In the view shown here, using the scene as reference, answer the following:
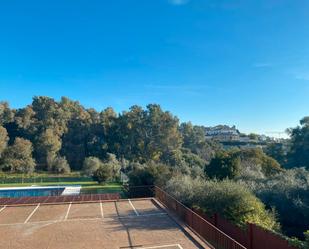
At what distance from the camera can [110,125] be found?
50.8 meters

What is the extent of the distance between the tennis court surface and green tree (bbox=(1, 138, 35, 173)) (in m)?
25.5

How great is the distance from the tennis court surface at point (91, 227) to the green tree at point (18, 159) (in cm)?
2547

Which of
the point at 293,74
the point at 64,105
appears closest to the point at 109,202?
the point at 293,74

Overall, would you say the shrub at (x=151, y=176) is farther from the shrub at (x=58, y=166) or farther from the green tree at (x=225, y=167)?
the shrub at (x=58, y=166)

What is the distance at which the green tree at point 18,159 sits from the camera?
132 feet

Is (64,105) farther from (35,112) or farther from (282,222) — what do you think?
(282,222)

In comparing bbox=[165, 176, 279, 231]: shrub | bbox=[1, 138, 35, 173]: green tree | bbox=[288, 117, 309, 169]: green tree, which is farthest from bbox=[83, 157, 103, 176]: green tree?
bbox=[165, 176, 279, 231]: shrub

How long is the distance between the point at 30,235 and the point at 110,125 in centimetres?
3997

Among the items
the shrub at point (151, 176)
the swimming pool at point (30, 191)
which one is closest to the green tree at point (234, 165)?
the shrub at point (151, 176)

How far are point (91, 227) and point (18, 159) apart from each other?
32.4m

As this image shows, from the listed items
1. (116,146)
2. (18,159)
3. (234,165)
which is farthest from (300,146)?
(18,159)

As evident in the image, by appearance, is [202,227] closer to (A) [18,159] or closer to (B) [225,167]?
(B) [225,167]

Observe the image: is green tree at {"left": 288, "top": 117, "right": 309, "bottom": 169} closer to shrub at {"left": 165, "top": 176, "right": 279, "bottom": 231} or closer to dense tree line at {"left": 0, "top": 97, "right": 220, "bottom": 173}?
dense tree line at {"left": 0, "top": 97, "right": 220, "bottom": 173}

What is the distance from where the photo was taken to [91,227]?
12.1 meters
